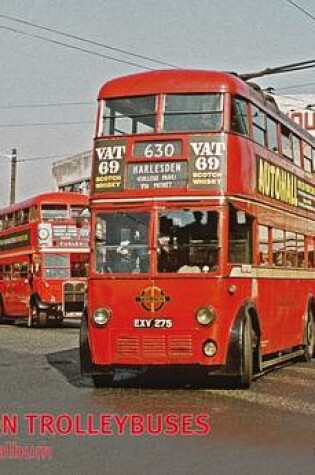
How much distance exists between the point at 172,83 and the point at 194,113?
1.81 feet

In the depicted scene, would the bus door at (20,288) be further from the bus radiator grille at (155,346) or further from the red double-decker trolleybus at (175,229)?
the bus radiator grille at (155,346)

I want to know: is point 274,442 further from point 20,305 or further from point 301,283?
point 20,305

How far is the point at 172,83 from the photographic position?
44.4ft

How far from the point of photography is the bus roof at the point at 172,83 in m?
13.4

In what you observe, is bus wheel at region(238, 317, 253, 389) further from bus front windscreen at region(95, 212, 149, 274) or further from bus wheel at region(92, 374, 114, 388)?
bus wheel at region(92, 374, 114, 388)

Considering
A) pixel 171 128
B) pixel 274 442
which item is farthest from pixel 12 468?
pixel 171 128

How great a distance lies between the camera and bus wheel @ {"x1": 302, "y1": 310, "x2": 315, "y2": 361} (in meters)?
18.0

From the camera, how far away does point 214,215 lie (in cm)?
1298

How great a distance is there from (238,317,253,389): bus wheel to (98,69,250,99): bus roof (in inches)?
126

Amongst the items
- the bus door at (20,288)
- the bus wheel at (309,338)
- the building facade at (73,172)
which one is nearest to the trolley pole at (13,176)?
the building facade at (73,172)

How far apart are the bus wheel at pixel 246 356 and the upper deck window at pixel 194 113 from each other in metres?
2.71

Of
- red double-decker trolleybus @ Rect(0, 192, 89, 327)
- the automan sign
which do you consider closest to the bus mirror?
the automan sign

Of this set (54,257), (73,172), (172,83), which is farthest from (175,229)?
(73,172)

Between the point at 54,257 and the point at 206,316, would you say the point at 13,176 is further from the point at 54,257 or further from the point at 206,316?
the point at 206,316
